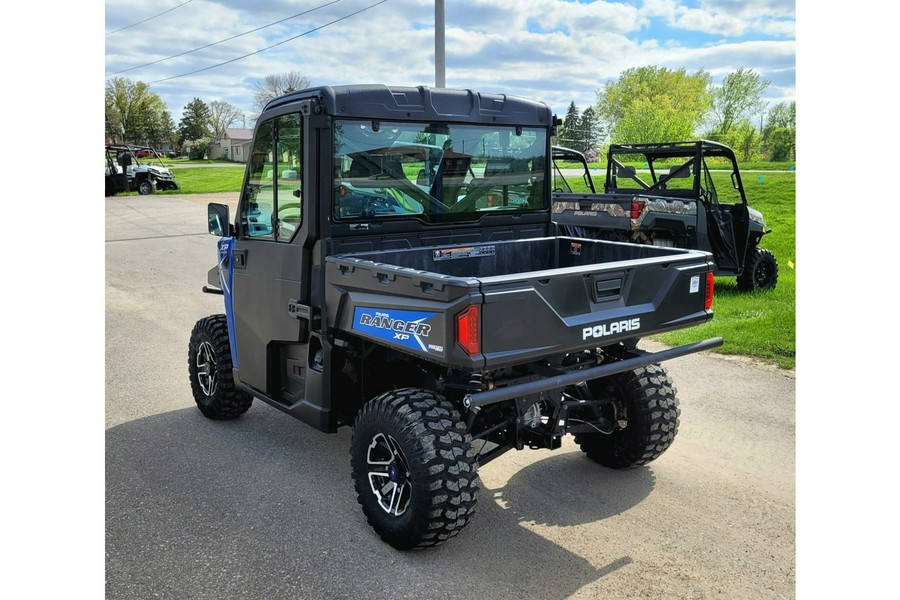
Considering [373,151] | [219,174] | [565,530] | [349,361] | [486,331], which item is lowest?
[565,530]

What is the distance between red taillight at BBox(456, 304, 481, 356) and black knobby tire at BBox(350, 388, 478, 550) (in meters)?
0.50

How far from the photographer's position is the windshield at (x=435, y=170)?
449 centimetres

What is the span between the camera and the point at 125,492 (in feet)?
15.0

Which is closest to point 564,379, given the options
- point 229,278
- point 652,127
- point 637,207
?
point 229,278

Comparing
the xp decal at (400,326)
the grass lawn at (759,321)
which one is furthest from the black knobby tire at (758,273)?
the xp decal at (400,326)

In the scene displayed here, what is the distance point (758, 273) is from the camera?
10883 mm

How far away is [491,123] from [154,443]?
10.0 ft

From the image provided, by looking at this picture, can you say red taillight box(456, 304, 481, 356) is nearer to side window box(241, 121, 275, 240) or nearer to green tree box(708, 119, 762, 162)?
side window box(241, 121, 275, 240)

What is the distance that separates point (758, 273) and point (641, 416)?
7046mm

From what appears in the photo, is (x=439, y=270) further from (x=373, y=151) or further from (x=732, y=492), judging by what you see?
(x=732, y=492)

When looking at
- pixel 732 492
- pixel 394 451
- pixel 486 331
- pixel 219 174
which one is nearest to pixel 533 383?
pixel 486 331

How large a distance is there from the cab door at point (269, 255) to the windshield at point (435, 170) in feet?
0.96

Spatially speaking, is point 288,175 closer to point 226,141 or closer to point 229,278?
point 229,278

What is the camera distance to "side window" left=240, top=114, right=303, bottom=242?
14.9 feet
